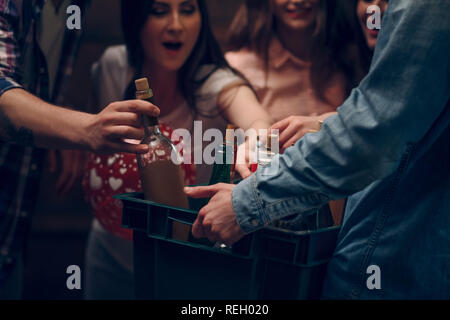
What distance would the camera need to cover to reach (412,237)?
0.81m

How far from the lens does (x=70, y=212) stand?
8.44ft

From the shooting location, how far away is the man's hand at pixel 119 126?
2.92ft

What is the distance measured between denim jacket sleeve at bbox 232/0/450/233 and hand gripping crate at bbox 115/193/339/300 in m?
0.06

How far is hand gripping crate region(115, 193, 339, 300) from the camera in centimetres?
79

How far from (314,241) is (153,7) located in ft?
2.77

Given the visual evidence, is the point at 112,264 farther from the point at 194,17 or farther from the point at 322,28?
the point at 322,28

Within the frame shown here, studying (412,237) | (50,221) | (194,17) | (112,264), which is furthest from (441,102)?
(50,221)

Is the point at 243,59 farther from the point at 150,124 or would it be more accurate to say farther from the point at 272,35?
the point at 150,124

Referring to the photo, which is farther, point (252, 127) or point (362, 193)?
point (252, 127)

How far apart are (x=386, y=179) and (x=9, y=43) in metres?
0.86
